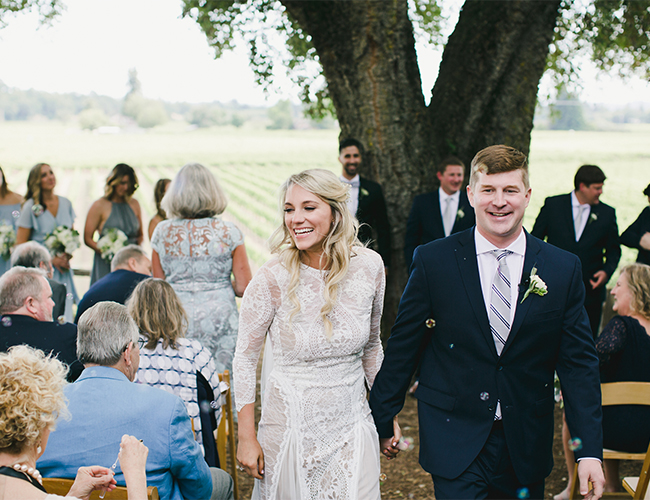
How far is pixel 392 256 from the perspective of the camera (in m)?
6.77

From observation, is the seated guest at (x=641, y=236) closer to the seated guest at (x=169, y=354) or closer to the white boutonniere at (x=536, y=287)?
the white boutonniere at (x=536, y=287)

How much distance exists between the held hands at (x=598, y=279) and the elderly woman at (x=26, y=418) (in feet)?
17.8

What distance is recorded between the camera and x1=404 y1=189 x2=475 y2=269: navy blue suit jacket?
237 inches

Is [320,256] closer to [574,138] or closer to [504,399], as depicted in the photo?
[504,399]

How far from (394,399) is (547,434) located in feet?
2.38

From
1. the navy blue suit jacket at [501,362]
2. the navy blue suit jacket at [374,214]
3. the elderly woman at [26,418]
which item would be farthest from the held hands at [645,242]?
the elderly woman at [26,418]

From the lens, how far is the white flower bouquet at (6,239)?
686 centimetres

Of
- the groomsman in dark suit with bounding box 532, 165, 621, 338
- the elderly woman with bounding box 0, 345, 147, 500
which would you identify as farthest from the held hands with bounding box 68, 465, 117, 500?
the groomsman in dark suit with bounding box 532, 165, 621, 338

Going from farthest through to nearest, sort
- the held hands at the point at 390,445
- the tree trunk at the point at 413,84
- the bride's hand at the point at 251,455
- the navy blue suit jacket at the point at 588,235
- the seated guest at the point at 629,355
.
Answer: the navy blue suit jacket at the point at 588,235 → the tree trunk at the point at 413,84 → the seated guest at the point at 629,355 → the held hands at the point at 390,445 → the bride's hand at the point at 251,455

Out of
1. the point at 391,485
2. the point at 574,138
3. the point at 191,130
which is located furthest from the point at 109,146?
the point at 391,485

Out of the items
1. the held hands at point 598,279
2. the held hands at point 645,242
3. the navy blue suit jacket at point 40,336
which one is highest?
the held hands at point 645,242

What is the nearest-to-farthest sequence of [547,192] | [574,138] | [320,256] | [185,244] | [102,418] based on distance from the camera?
[102,418], [320,256], [185,244], [547,192], [574,138]

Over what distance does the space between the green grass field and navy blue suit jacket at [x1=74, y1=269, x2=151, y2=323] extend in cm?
1459

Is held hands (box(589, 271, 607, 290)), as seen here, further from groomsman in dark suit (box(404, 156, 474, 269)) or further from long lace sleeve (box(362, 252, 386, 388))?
long lace sleeve (box(362, 252, 386, 388))
